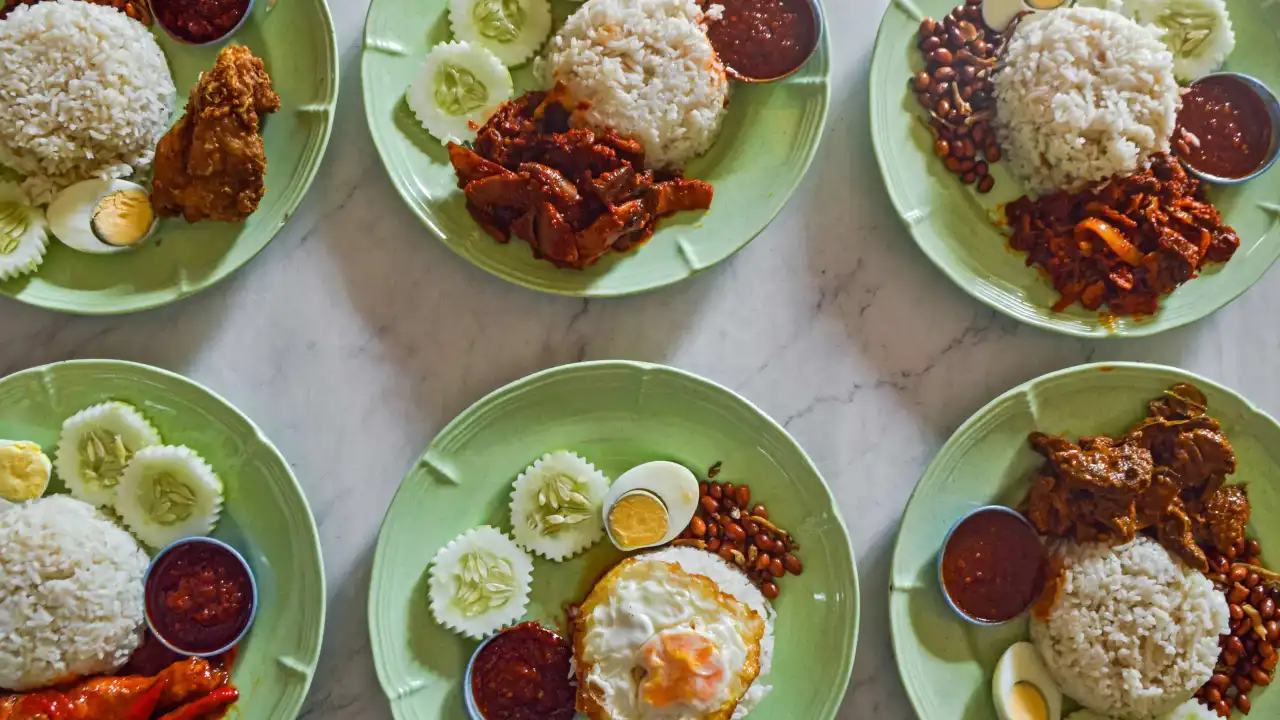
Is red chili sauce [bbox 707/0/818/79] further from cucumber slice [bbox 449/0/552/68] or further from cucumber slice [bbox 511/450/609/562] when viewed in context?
cucumber slice [bbox 511/450/609/562]

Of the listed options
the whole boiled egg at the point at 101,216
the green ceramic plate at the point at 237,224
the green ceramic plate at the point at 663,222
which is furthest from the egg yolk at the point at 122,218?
the green ceramic plate at the point at 663,222

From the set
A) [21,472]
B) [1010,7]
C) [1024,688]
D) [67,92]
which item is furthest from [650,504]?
[67,92]

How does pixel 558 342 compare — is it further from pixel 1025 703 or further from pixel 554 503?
pixel 1025 703

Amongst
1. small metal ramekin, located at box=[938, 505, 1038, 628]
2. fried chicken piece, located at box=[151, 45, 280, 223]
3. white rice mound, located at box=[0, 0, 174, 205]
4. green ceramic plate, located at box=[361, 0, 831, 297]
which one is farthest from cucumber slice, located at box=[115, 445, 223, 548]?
small metal ramekin, located at box=[938, 505, 1038, 628]

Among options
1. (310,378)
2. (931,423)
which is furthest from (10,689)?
(931,423)

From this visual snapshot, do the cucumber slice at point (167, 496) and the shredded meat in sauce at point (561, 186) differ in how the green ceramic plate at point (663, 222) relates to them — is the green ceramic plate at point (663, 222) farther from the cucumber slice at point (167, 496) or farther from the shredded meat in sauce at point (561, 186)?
the cucumber slice at point (167, 496)
